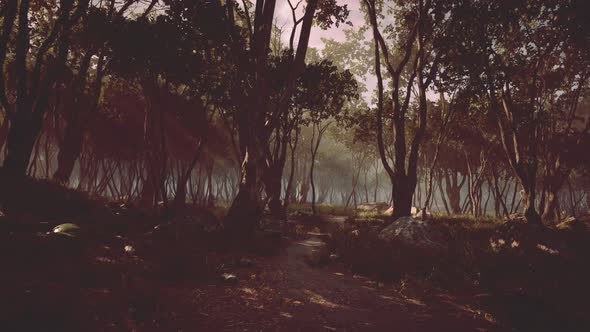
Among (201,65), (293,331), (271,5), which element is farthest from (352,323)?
(201,65)

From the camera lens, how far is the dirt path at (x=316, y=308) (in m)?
4.61

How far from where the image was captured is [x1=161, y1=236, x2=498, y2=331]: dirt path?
15.1ft

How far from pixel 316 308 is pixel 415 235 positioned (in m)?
6.50

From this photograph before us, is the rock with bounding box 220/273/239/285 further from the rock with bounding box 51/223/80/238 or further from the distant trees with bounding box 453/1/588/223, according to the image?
the distant trees with bounding box 453/1/588/223

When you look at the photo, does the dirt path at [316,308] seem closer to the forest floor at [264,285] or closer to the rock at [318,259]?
the forest floor at [264,285]

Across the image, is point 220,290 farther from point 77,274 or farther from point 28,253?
point 28,253

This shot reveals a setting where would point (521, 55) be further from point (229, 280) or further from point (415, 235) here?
point (229, 280)

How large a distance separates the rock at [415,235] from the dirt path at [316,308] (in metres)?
3.71

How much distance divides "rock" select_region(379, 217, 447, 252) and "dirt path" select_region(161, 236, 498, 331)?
3.71 m

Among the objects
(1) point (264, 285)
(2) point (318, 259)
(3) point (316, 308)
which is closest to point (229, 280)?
(1) point (264, 285)

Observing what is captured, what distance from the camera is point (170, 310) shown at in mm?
4410

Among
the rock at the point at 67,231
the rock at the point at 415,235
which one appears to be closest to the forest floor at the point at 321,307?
the rock at the point at 67,231

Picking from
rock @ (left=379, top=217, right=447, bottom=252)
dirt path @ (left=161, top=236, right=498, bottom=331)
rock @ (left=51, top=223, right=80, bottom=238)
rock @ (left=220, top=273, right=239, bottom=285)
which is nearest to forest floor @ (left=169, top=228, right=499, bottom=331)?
dirt path @ (left=161, top=236, right=498, bottom=331)

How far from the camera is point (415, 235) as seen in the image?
10578mm
